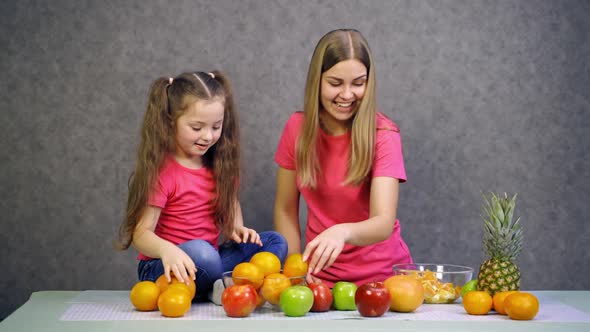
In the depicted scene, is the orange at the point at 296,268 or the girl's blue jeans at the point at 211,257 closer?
the orange at the point at 296,268

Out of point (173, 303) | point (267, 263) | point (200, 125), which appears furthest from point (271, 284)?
point (200, 125)

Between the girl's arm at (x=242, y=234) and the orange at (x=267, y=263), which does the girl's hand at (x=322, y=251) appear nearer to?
the orange at (x=267, y=263)

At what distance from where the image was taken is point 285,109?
253 cm

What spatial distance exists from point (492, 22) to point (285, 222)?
1088mm

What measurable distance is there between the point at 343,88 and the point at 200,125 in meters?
0.44

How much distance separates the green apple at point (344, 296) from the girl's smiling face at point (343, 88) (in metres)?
0.57

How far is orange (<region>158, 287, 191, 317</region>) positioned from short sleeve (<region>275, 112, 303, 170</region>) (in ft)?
2.32

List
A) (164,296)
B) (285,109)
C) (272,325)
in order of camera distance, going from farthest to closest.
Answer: (285,109)
(164,296)
(272,325)

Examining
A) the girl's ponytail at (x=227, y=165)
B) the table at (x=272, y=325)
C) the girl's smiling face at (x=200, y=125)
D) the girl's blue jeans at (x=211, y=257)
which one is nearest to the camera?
the table at (x=272, y=325)

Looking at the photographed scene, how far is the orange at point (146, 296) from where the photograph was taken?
5.59 feet

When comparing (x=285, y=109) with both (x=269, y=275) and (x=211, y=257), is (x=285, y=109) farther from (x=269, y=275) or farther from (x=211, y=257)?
(x=269, y=275)

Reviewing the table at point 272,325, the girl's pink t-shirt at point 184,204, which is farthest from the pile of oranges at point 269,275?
the girl's pink t-shirt at point 184,204

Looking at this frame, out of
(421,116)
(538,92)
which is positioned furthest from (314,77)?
(538,92)

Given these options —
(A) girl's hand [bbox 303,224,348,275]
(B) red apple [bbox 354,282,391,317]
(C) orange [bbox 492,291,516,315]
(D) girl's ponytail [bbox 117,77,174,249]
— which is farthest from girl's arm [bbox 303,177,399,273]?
(D) girl's ponytail [bbox 117,77,174,249]
